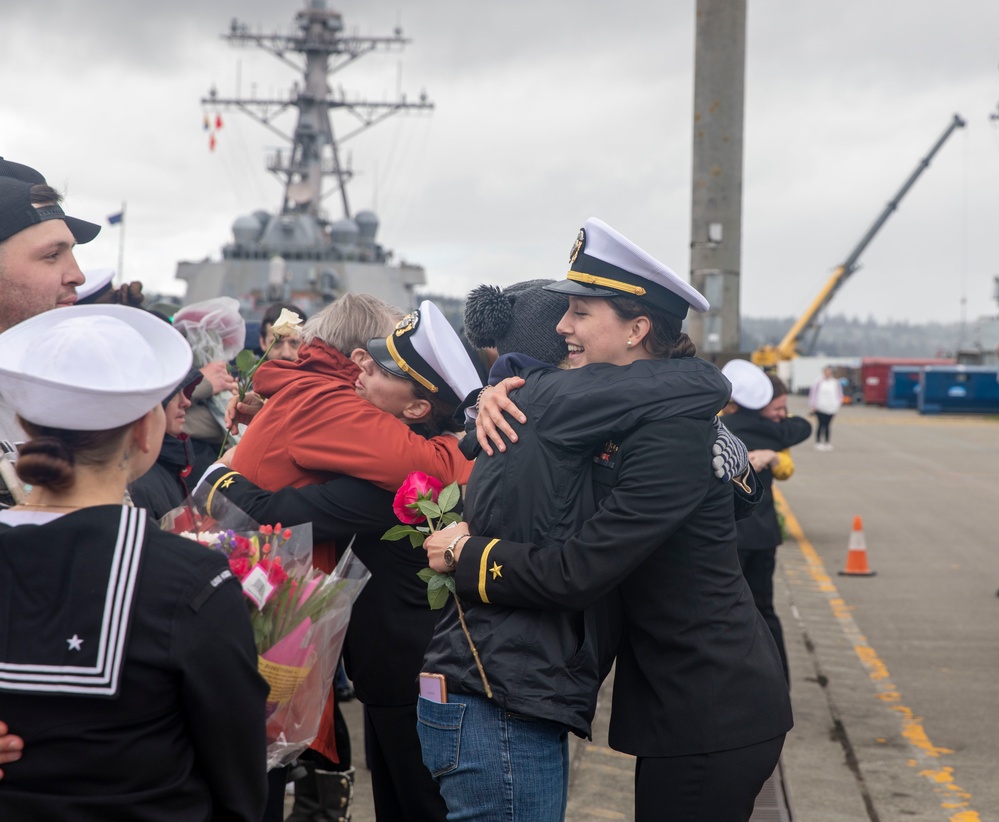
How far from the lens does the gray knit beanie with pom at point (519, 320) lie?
307 cm

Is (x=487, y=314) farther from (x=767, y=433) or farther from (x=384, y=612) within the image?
(x=767, y=433)

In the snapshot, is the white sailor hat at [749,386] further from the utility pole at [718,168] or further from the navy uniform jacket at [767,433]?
the utility pole at [718,168]

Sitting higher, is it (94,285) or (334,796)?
(94,285)

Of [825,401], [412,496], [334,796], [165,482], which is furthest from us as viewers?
[825,401]

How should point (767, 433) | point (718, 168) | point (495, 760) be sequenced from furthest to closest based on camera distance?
point (718, 168) → point (767, 433) → point (495, 760)

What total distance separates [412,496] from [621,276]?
0.75 metres

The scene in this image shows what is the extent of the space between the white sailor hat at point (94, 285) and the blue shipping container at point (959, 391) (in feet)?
133

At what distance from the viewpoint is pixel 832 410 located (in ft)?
82.8

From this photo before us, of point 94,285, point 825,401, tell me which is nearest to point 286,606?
point 94,285

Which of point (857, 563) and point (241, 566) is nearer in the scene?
point (241, 566)

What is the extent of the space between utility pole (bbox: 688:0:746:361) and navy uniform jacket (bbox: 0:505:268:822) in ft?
24.4

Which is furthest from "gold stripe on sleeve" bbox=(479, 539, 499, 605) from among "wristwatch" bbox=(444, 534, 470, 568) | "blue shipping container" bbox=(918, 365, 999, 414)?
"blue shipping container" bbox=(918, 365, 999, 414)

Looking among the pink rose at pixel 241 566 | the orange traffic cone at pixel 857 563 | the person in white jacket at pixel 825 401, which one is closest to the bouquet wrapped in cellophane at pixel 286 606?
the pink rose at pixel 241 566

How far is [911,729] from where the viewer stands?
5980 millimetres
